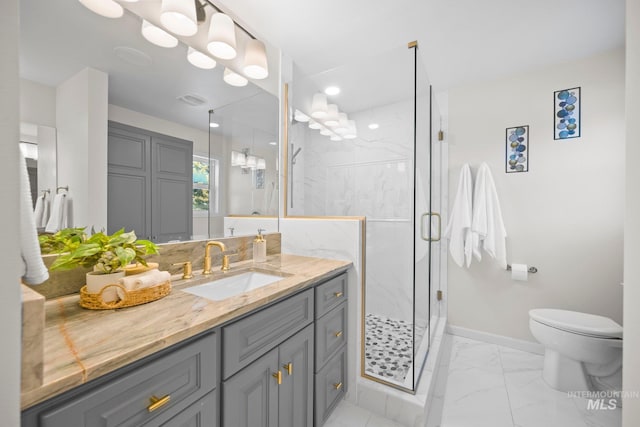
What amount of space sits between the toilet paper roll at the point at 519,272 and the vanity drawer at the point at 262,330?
78.0 inches

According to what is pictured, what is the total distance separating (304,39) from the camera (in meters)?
1.84

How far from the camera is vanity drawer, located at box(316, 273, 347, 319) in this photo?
1321 mm

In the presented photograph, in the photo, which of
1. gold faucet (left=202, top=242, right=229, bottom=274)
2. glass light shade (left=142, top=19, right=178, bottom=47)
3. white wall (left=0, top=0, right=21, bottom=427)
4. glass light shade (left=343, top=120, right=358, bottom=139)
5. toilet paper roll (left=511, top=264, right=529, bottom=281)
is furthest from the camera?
toilet paper roll (left=511, top=264, right=529, bottom=281)

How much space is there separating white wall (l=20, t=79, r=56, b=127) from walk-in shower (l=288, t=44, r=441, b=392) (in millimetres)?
1265

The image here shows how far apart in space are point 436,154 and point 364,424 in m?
2.13

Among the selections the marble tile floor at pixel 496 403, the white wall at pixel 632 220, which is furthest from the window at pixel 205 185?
the white wall at pixel 632 220

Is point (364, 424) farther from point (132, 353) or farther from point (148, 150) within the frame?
point (148, 150)

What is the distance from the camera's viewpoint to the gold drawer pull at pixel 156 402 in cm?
64

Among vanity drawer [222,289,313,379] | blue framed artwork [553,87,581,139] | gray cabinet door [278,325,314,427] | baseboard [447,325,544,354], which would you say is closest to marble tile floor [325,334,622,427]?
baseboard [447,325,544,354]

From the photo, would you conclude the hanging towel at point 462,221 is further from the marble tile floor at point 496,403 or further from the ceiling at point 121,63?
the ceiling at point 121,63

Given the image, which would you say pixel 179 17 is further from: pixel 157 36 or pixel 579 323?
pixel 579 323

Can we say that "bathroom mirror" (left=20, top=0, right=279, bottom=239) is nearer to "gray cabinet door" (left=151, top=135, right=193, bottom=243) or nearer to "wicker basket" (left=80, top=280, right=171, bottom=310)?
"gray cabinet door" (left=151, top=135, right=193, bottom=243)

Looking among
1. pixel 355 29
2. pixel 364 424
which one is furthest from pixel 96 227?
pixel 355 29

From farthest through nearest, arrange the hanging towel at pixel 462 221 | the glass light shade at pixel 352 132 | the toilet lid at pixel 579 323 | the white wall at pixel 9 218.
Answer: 1. the hanging towel at pixel 462 221
2. the glass light shade at pixel 352 132
3. the toilet lid at pixel 579 323
4. the white wall at pixel 9 218
